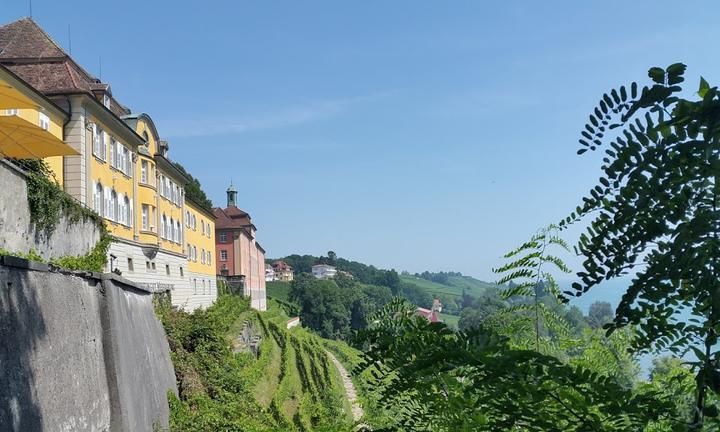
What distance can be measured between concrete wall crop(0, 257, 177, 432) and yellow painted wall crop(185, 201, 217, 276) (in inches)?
1163

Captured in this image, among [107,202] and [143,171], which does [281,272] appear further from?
[107,202]

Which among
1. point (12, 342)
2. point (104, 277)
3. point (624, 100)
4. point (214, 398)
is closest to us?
point (624, 100)

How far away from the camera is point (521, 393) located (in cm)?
189

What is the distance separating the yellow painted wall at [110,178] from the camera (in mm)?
23047

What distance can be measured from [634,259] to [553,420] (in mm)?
543

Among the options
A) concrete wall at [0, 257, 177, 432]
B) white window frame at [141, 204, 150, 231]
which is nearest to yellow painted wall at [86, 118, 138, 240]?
white window frame at [141, 204, 150, 231]

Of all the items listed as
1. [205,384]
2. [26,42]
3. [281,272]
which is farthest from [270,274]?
[205,384]

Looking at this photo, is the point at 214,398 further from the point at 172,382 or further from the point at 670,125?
the point at 670,125

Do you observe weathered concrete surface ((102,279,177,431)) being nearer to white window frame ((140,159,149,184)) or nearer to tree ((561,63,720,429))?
tree ((561,63,720,429))

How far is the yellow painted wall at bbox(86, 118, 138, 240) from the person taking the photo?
23.0m

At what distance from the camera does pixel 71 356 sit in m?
9.03

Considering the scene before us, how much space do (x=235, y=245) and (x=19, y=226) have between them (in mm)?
56231

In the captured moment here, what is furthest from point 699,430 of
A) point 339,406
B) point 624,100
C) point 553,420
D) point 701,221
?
point 339,406

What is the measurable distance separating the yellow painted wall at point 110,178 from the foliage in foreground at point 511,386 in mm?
22150
